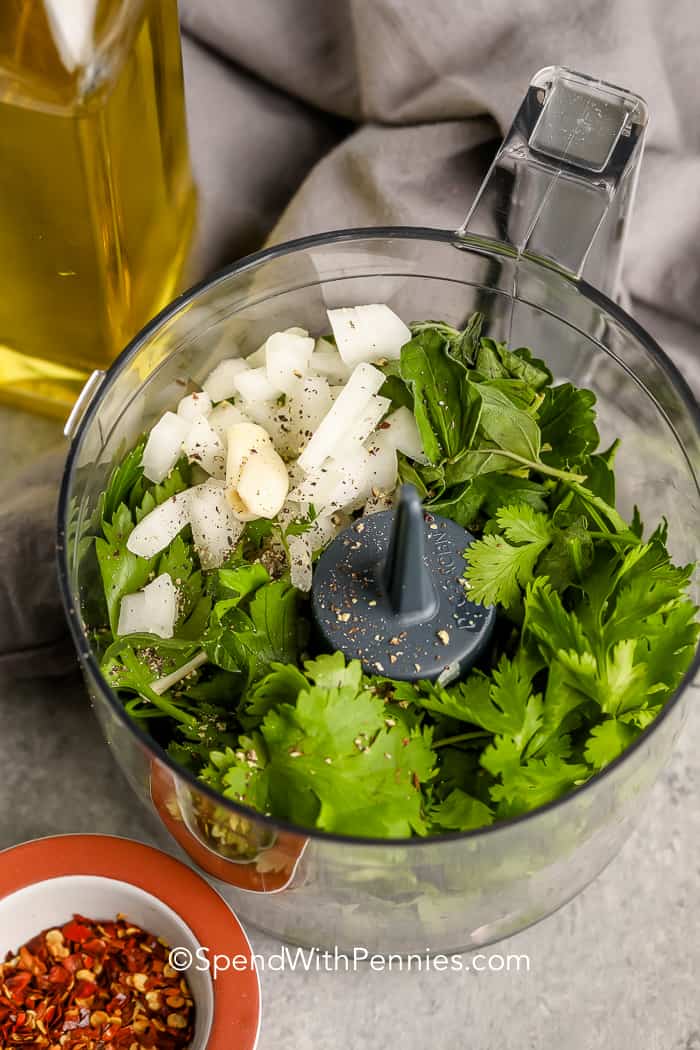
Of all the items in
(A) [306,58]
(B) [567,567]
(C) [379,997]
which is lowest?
(C) [379,997]

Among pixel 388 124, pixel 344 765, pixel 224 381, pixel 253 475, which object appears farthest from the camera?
pixel 388 124

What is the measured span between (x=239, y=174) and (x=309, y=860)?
0.69 meters

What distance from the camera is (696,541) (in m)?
0.92

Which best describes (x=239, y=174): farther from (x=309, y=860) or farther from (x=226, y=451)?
(x=309, y=860)

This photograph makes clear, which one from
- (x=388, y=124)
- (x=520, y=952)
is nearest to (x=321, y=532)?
(x=520, y=952)

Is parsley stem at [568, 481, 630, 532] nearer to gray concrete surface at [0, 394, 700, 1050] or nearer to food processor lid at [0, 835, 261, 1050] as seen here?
gray concrete surface at [0, 394, 700, 1050]

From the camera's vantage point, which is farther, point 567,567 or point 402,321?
point 402,321

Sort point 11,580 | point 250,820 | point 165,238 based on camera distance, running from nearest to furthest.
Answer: point 250,820 → point 11,580 → point 165,238

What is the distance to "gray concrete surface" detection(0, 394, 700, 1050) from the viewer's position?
92 centimetres

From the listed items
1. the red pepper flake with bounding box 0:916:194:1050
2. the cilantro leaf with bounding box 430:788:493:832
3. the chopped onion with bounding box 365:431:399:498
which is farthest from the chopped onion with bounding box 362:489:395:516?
the red pepper flake with bounding box 0:916:194:1050

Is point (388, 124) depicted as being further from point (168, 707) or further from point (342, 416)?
point (168, 707)

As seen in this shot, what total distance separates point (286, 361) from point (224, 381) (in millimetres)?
55

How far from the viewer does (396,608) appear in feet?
2.64

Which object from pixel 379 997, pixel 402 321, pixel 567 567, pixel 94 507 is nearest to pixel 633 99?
pixel 402 321
